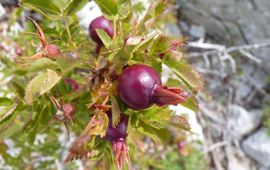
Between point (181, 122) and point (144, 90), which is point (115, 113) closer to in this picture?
point (144, 90)

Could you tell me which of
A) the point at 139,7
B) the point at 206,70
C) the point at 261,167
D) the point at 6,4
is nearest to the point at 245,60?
the point at 206,70

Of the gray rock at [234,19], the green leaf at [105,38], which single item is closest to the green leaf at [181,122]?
the green leaf at [105,38]

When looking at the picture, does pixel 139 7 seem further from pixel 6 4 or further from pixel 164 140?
pixel 164 140

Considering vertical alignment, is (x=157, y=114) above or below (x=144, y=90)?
below

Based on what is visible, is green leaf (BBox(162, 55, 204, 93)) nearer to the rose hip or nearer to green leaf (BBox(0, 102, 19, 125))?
the rose hip

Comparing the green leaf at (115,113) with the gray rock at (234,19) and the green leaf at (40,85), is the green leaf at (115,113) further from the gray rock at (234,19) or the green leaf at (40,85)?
the gray rock at (234,19)

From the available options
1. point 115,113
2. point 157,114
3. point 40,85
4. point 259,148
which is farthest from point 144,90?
point 259,148
